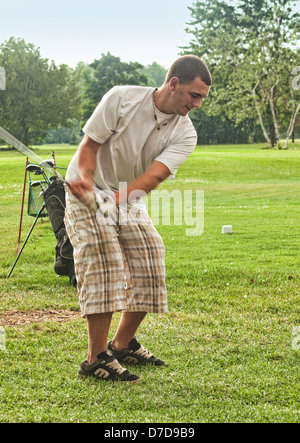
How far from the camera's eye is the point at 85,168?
3.64 metres

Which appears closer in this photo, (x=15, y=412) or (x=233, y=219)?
(x=15, y=412)

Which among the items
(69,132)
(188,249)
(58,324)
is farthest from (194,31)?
(58,324)

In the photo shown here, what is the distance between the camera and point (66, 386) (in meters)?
3.61

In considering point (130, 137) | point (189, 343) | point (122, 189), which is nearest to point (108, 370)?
point (189, 343)

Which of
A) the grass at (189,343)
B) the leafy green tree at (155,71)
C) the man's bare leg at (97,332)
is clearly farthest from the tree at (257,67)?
the leafy green tree at (155,71)

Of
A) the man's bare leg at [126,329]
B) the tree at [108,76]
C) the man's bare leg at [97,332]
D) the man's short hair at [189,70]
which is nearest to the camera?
the man's short hair at [189,70]

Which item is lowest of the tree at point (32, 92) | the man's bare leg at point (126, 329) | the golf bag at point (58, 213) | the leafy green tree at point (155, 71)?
the man's bare leg at point (126, 329)

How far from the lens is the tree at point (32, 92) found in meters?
41.5

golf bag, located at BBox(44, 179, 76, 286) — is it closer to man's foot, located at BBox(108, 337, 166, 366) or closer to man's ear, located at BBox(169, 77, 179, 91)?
man's foot, located at BBox(108, 337, 166, 366)

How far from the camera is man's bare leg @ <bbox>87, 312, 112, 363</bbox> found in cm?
368

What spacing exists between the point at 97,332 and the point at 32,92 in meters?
40.6

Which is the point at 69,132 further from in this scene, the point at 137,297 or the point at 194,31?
the point at 137,297

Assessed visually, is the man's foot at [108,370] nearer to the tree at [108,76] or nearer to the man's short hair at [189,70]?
the man's short hair at [189,70]
